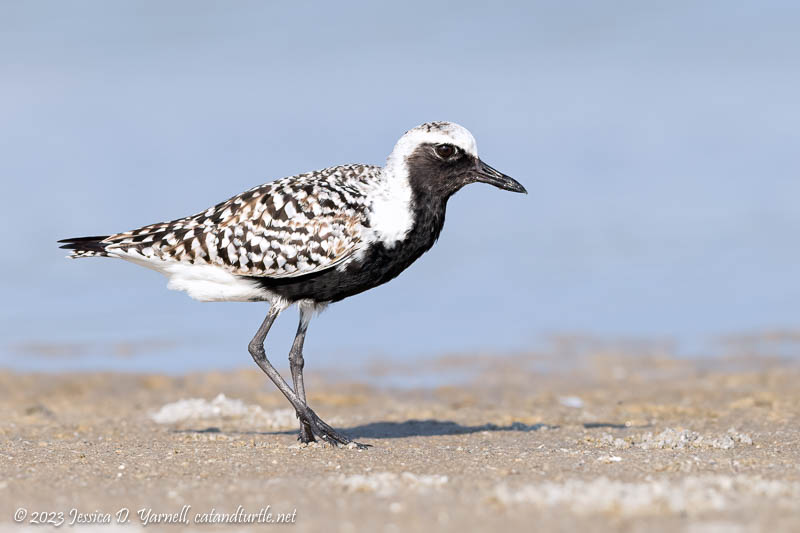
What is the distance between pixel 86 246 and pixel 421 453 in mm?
4298

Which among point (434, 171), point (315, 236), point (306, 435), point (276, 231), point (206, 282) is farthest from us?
point (206, 282)

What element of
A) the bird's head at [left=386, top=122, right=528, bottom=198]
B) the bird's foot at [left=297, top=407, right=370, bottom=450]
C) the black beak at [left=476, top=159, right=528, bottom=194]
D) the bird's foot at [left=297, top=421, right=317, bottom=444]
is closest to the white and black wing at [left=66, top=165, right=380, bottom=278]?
the bird's head at [left=386, top=122, right=528, bottom=198]

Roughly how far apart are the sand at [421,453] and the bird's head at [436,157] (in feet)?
8.71

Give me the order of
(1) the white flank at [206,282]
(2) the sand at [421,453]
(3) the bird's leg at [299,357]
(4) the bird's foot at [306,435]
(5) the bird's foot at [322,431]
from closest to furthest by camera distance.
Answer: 1. (2) the sand at [421,453]
2. (5) the bird's foot at [322,431]
3. (4) the bird's foot at [306,435]
4. (1) the white flank at [206,282]
5. (3) the bird's leg at [299,357]

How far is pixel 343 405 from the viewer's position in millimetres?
14609

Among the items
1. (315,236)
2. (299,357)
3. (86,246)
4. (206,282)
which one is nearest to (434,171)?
(315,236)

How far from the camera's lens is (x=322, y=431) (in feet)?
31.6

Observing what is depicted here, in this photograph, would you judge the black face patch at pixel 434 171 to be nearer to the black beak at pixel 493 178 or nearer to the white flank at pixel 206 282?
the black beak at pixel 493 178

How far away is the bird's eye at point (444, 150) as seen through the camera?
32.8 feet

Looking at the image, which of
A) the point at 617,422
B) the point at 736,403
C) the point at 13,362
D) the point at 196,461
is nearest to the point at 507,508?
the point at 196,461

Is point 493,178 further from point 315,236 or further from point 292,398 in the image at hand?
point 292,398

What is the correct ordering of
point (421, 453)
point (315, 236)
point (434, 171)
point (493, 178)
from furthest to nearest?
1. point (493, 178)
2. point (434, 171)
3. point (315, 236)
4. point (421, 453)

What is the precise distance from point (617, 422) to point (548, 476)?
5182mm

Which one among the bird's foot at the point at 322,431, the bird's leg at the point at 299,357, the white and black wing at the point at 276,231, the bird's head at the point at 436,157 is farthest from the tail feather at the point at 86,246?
the bird's head at the point at 436,157
